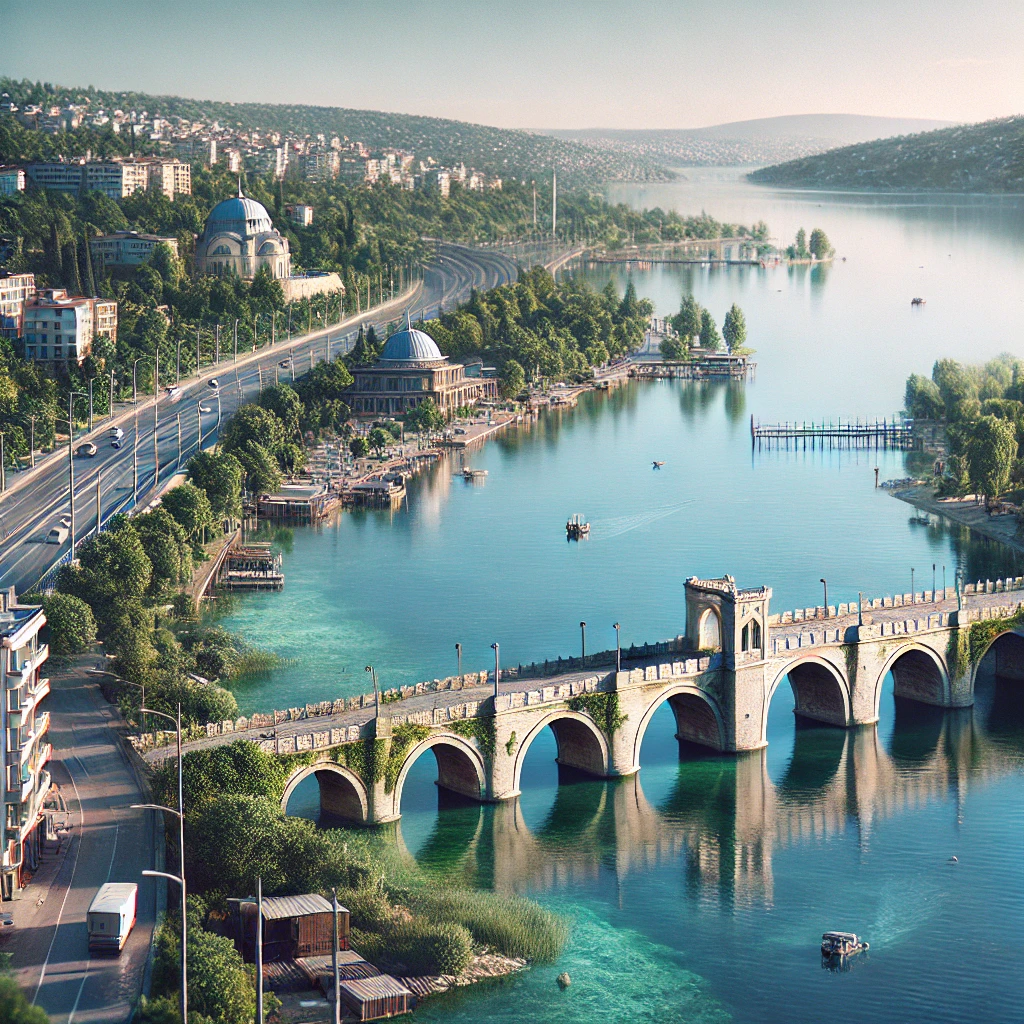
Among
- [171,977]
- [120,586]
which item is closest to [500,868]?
[171,977]

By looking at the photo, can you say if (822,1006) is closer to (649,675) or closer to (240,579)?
(649,675)

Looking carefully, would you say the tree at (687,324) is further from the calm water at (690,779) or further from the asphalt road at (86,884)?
the asphalt road at (86,884)

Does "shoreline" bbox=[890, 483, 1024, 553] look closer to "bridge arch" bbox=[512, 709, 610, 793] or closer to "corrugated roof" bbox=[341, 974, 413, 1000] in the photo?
"bridge arch" bbox=[512, 709, 610, 793]

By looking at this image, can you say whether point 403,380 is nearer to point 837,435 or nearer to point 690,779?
point 837,435

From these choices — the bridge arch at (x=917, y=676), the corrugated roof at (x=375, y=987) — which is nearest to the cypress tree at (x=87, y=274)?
the bridge arch at (x=917, y=676)

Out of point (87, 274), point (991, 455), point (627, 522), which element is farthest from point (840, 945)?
point (87, 274)

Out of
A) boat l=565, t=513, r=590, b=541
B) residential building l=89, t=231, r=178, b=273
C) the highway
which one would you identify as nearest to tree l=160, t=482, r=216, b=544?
the highway
